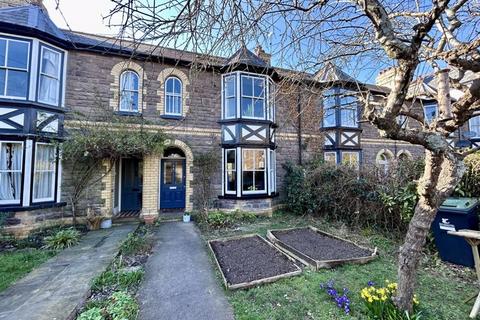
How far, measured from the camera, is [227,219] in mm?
8125

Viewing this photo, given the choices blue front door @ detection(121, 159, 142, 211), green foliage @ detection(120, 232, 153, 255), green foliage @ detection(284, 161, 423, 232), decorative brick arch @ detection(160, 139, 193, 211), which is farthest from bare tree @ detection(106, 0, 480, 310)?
blue front door @ detection(121, 159, 142, 211)

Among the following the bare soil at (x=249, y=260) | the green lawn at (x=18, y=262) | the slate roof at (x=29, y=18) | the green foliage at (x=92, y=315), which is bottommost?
the green lawn at (x=18, y=262)

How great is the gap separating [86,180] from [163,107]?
396cm

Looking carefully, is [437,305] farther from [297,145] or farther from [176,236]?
[297,145]

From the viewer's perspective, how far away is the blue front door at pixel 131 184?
10.0 meters

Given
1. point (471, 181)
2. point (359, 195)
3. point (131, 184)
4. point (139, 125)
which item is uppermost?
point (139, 125)

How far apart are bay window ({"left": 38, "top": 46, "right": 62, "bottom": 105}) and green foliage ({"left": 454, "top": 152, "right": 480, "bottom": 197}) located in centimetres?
1190

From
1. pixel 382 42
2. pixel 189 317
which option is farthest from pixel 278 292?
pixel 382 42

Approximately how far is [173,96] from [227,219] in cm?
563

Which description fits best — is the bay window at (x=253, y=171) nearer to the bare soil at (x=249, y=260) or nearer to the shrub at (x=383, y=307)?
the bare soil at (x=249, y=260)

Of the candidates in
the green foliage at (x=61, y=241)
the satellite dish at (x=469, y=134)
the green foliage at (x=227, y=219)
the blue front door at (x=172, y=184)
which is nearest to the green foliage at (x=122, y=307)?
the green foliage at (x=61, y=241)

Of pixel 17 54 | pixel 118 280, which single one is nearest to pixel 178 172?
pixel 118 280

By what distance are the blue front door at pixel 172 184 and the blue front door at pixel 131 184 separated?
1366 millimetres

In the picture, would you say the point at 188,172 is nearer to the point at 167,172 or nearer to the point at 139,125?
the point at 167,172
